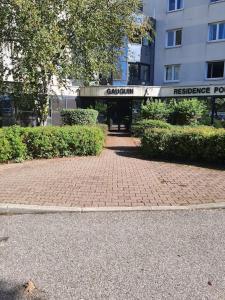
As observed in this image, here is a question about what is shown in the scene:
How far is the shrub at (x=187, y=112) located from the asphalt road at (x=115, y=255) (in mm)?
16583

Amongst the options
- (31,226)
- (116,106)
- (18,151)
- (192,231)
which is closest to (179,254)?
(192,231)

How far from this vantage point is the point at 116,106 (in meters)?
27.0

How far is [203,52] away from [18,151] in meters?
21.0

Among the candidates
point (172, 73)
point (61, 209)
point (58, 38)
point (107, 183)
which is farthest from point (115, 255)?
point (172, 73)

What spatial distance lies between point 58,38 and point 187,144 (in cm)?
624

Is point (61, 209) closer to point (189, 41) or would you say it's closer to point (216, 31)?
point (216, 31)

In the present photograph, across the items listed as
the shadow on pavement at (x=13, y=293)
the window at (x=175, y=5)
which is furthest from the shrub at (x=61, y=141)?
→ the window at (x=175, y=5)

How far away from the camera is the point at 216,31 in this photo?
27.3 meters

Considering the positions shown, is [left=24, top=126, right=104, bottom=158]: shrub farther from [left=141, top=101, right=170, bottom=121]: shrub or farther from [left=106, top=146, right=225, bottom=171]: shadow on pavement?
[left=141, top=101, right=170, bottom=121]: shrub

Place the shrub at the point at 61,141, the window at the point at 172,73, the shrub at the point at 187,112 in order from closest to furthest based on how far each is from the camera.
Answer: the shrub at the point at 61,141
the shrub at the point at 187,112
the window at the point at 172,73

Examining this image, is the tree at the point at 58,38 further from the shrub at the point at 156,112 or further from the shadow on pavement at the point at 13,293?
the shadow on pavement at the point at 13,293

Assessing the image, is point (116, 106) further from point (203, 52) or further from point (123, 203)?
point (123, 203)

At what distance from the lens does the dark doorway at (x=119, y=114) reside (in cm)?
2692

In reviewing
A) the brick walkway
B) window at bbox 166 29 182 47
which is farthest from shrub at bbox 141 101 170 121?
the brick walkway
